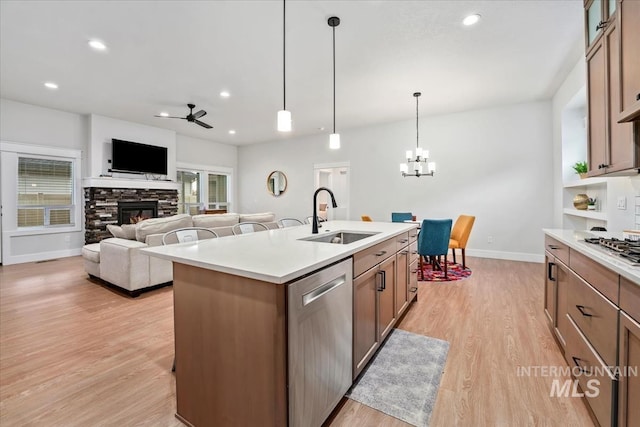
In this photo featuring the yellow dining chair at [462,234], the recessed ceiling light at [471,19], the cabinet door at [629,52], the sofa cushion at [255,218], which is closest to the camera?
the cabinet door at [629,52]

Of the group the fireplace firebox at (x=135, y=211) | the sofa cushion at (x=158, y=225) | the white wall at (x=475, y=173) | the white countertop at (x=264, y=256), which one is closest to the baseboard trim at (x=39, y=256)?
the fireplace firebox at (x=135, y=211)

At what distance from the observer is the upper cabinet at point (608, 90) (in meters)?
1.57

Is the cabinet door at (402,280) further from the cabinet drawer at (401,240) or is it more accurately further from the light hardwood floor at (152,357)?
the light hardwood floor at (152,357)

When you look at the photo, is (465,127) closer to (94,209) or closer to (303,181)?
(303,181)

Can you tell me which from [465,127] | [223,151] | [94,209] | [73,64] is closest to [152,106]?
[73,64]

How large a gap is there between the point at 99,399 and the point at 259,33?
3.35 meters

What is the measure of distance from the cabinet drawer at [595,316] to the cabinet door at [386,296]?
1.09 m

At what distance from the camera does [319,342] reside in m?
1.29

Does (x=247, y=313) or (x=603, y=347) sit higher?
(x=247, y=313)

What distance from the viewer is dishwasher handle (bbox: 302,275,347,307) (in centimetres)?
121

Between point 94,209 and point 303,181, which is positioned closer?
point 94,209

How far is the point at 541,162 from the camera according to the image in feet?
16.2

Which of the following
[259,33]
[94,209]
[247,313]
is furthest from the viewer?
[94,209]

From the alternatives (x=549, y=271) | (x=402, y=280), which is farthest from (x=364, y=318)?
(x=549, y=271)
